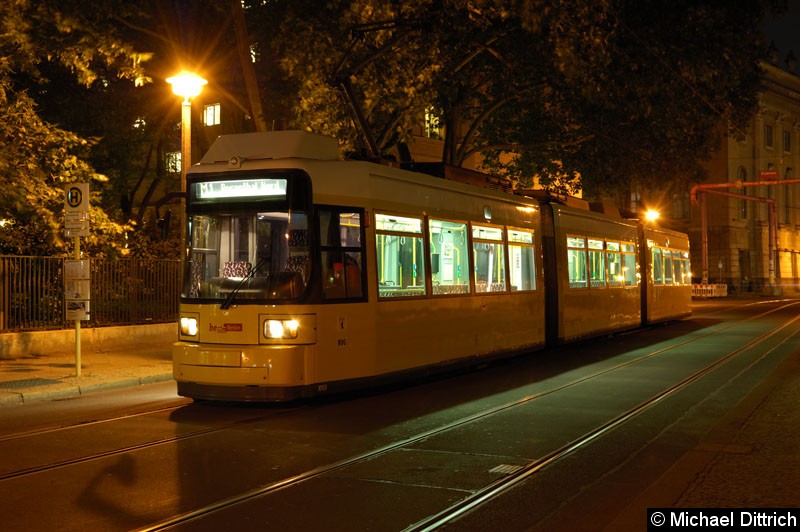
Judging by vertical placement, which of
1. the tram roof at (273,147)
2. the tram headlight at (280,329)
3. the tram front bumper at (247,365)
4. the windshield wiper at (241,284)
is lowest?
the tram front bumper at (247,365)

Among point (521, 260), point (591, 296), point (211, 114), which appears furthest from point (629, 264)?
point (211, 114)

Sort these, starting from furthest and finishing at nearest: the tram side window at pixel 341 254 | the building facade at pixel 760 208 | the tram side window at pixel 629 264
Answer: the building facade at pixel 760 208 < the tram side window at pixel 629 264 < the tram side window at pixel 341 254

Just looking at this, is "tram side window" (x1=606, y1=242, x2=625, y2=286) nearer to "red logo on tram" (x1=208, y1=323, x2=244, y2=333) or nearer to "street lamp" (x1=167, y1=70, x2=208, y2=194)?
"street lamp" (x1=167, y1=70, x2=208, y2=194)

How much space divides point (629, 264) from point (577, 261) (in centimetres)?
449

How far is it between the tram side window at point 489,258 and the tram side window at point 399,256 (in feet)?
6.28

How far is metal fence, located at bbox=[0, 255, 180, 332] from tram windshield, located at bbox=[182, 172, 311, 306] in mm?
8426

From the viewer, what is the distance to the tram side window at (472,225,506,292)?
47.3ft

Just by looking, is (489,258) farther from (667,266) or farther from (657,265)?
(667,266)

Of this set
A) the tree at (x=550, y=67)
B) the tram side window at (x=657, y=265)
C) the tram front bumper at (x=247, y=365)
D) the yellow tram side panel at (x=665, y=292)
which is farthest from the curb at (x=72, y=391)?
the tram side window at (x=657, y=265)

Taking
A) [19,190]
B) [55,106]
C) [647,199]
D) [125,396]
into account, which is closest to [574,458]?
[125,396]

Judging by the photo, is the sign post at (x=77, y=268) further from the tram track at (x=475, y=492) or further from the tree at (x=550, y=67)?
the tram track at (x=475, y=492)

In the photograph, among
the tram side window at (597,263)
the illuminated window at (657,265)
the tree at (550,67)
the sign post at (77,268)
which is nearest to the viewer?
the sign post at (77,268)

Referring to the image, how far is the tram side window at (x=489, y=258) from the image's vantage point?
14.4 meters

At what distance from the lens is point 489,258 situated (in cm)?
1491
